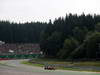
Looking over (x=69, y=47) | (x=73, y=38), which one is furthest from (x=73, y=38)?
(x=69, y=47)

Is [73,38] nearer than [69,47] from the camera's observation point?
No

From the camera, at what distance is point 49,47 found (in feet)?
484

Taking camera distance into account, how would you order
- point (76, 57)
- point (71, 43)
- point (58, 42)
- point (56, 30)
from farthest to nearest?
point (56, 30)
point (58, 42)
point (71, 43)
point (76, 57)

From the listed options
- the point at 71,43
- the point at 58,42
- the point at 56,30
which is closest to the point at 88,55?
the point at 71,43

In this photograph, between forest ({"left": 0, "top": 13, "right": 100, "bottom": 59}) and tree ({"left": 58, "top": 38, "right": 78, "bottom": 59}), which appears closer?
forest ({"left": 0, "top": 13, "right": 100, "bottom": 59})

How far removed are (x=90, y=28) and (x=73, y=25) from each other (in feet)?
36.0

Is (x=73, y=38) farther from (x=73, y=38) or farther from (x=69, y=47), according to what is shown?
(x=69, y=47)

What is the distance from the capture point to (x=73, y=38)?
130125 mm

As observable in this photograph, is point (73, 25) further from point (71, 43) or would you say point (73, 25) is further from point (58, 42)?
point (71, 43)

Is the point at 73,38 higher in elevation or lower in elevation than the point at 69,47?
higher

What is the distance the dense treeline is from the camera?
107 m

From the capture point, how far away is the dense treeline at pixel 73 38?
4223 inches

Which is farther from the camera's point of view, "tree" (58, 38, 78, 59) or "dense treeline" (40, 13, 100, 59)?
"tree" (58, 38, 78, 59)

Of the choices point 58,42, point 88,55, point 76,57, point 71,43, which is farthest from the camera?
point 58,42
